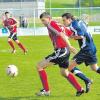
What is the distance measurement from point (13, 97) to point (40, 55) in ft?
33.5

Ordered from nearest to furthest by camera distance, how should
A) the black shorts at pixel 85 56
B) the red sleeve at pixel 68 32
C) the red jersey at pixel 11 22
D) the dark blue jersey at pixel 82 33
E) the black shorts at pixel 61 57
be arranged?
the black shorts at pixel 61 57
the red sleeve at pixel 68 32
the dark blue jersey at pixel 82 33
the black shorts at pixel 85 56
the red jersey at pixel 11 22

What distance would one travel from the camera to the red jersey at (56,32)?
9.62 m

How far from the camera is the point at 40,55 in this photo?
66.7 feet

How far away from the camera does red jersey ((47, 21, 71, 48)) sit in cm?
962

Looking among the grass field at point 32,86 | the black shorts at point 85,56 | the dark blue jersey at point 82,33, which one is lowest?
the grass field at point 32,86

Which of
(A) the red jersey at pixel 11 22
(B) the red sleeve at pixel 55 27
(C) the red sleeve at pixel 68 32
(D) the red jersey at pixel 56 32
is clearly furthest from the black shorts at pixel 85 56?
(A) the red jersey at pixel 11 22

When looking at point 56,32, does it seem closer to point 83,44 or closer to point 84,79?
point 83,44

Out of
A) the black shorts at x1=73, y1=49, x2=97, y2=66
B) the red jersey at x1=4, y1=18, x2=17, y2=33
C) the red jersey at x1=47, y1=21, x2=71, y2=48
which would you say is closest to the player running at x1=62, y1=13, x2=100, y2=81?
the black shorts at x1=73, y1=49, x2=97, y2=66

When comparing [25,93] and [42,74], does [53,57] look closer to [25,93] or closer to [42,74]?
[42,74]

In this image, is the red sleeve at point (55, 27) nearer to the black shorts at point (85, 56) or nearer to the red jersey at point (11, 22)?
the black shorts at point (85, 56)

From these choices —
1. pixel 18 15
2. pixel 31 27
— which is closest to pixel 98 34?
pixel 31 27

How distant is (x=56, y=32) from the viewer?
31.5 ft

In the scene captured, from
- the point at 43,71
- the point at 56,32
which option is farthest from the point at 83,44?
the point at 43,71

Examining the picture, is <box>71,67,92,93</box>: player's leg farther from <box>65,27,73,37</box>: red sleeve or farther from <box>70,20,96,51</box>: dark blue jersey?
<box>65,27,73,37</box>: red sleeve
